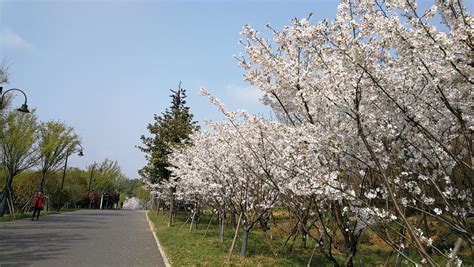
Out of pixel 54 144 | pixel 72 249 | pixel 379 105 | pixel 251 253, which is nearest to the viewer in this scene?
pixel 379 105

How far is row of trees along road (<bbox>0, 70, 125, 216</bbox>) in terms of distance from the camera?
67.2ft

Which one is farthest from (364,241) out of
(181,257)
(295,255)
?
(181,257)

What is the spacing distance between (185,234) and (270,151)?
850cm

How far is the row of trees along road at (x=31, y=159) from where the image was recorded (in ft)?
67.2

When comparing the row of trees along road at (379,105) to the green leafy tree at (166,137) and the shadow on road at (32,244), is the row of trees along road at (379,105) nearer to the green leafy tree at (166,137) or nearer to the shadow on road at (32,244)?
the shadow on road at (32,244)

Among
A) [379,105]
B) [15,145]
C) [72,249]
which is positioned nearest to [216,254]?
[72,249]

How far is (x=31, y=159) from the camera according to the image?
2231 cm

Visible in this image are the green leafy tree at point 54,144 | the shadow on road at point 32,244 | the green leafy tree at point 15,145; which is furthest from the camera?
the green leafy tree at point 54,144

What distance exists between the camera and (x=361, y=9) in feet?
14.5

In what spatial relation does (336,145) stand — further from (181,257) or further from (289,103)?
(181,257)

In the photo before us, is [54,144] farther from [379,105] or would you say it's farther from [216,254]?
[379,105]

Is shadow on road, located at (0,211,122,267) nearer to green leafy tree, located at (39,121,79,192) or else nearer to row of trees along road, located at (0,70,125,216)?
row of trees along road, located at (0,70,125,216)

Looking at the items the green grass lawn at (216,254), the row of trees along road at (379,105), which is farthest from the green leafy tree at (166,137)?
the row of trees along road at (379,105)

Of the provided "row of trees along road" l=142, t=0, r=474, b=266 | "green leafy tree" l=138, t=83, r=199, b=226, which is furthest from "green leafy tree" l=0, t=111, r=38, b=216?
"row of trees along road" l=142, t=0, r=474, b=266
